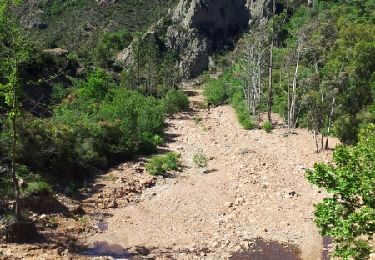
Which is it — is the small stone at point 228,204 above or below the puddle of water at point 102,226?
above

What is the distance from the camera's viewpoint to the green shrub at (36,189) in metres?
19.6

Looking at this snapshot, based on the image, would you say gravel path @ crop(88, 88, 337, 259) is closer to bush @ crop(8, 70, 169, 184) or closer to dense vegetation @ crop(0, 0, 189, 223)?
bush @ crop(8, 70, 169, 184)

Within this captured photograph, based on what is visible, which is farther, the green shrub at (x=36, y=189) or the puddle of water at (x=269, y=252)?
the green shrub at (x=36, y=189)

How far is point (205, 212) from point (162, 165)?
6.85 m

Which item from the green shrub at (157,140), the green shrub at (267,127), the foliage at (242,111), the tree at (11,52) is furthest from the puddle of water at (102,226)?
the foliage at (242,111)

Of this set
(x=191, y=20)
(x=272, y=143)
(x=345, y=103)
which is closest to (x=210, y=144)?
(x=272, y=143)

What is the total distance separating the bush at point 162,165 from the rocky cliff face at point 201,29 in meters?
65.8

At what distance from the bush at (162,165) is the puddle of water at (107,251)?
341 inches

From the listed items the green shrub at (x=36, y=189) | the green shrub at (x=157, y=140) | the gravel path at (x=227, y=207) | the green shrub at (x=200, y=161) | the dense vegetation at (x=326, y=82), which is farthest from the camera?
the green shrub at (x=157, y=140)

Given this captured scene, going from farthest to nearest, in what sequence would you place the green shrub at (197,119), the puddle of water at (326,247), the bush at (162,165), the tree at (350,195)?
the green shrub at (197,119) < the bush at (162,165) < the puddle of water at (326,247) < the tree at (350,195)

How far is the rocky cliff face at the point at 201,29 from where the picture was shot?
95.6m

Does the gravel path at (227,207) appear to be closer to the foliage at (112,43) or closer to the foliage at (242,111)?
the foliage at (242,111)

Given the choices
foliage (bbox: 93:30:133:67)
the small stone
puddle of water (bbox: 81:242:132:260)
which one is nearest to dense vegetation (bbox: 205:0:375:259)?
the small stone

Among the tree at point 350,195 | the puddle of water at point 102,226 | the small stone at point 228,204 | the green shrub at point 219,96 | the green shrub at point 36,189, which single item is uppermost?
the tree at point 350,195
